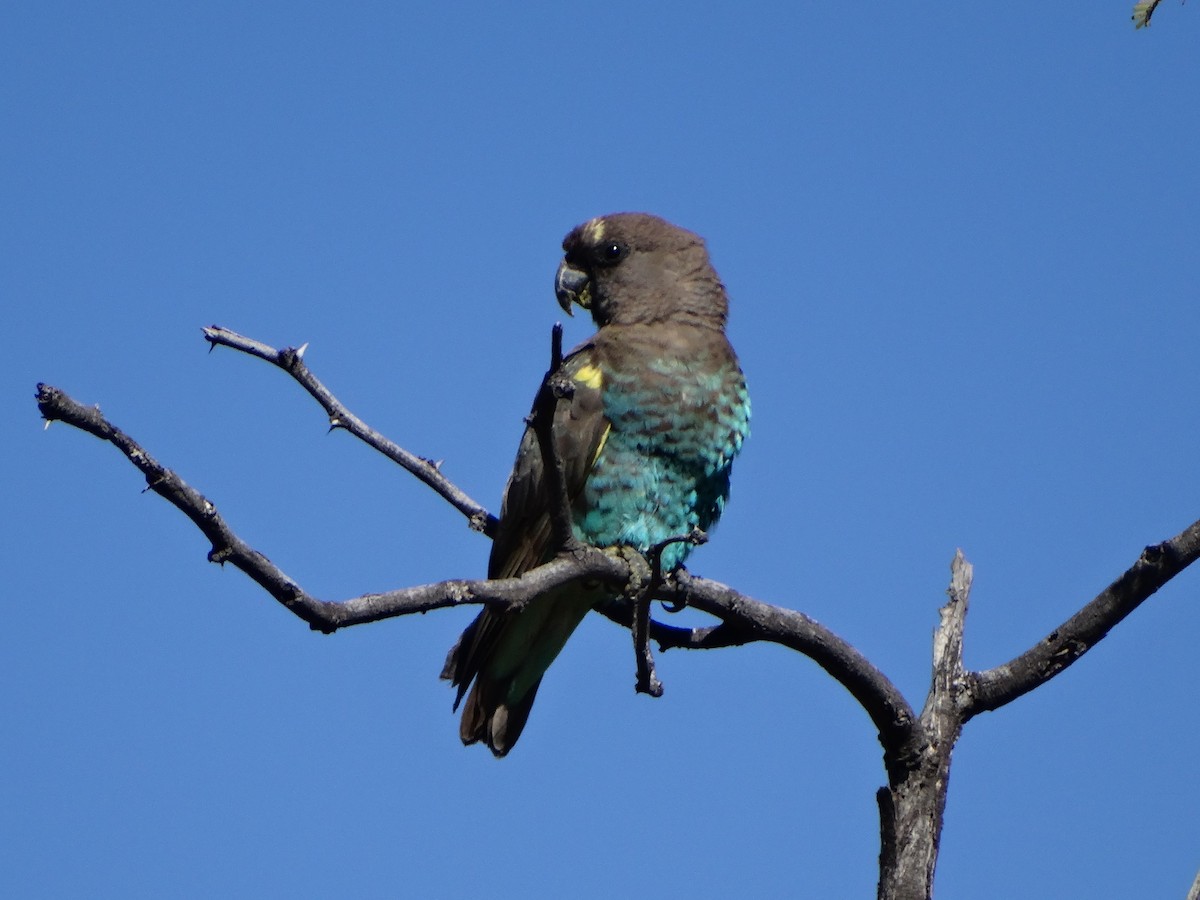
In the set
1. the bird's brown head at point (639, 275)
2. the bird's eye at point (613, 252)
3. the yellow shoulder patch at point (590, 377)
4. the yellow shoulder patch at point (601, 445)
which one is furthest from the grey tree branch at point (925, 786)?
the bird's eye at point (613, 252)

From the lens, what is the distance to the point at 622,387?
5.78 m

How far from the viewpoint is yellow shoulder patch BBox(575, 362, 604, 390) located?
582 cm

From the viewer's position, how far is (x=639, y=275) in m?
6.55

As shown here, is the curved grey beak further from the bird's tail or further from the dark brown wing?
the bird's tail

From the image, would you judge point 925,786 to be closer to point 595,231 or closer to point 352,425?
point 352,425

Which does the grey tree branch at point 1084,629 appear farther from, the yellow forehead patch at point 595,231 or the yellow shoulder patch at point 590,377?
the yellow forehead patch at point 595,231

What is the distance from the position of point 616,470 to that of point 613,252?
143 cm

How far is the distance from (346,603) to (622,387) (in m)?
2.72

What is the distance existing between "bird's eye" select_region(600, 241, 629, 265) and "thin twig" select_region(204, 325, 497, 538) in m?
1.52

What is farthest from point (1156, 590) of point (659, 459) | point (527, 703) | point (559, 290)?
point (559, 290)

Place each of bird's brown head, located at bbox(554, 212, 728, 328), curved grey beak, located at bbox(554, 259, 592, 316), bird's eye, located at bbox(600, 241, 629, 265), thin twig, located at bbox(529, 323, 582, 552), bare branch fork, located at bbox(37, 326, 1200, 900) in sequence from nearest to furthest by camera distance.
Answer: thin twig, located at bbox(529, 323, 582, 552) → bare branch fork, located at bbox(37, 326, 1200, 900) → bird's brown head, located at bbox(554, 212, 728, 328) → bird's eye, located at bbox(600, 241, 629, 265) → curved grey beak, located at bbox(554, 259, 592, 316)

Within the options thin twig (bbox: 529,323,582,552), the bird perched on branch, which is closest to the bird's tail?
the bird perched on branch

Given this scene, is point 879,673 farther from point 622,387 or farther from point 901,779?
point 622,387

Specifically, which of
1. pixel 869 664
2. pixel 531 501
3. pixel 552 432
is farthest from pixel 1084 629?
pixel 531 501
